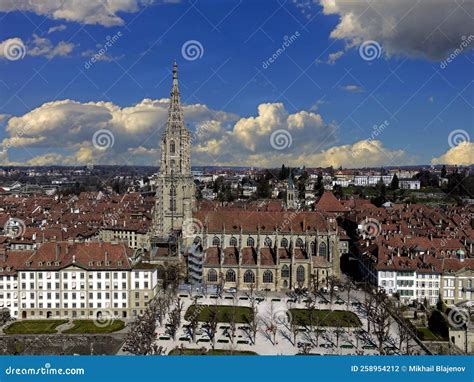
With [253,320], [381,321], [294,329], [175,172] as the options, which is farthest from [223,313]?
[175,172]

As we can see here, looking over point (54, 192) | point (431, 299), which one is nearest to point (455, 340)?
point (431, 299)

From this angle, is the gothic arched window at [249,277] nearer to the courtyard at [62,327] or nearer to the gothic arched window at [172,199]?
the gothic arched window at [172,199]

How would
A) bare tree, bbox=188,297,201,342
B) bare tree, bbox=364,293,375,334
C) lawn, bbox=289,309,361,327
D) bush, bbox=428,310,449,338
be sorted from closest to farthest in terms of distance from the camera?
bare tree, bbox=188,297,201,342 < bush, bbox=428,310,449,338 < bare tree, bbox=364,293,375,334 < lawn, bbox=289,309,361,327

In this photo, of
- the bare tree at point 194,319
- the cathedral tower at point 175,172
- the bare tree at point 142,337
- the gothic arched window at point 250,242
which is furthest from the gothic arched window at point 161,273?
the bare tree at point 142,337

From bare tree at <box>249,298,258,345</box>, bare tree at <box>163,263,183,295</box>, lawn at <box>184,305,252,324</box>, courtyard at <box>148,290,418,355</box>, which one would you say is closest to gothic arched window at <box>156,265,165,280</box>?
bare tree at <box>163,263,183,295</box>

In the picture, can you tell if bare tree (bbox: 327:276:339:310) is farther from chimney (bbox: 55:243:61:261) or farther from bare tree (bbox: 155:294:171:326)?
chimney (bbox: 55:243:61:261)

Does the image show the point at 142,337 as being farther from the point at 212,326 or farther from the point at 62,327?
the point at 62,327
